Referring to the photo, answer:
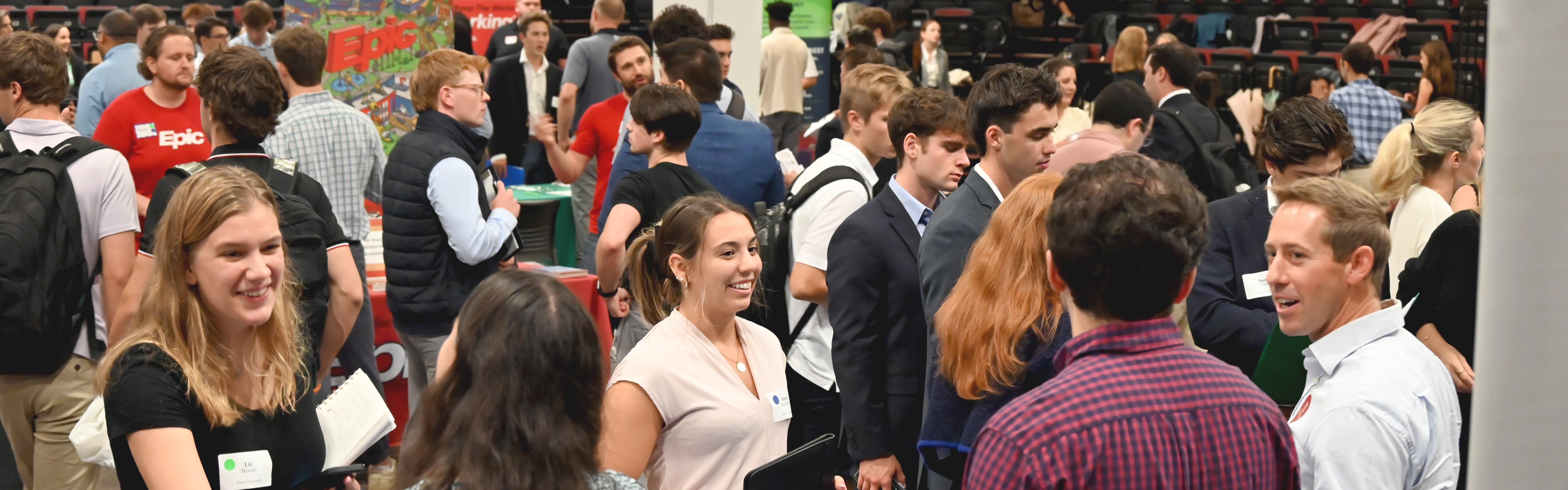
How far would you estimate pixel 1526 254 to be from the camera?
31.3 inches

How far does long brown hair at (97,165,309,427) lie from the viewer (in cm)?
189

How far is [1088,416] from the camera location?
4.36 feet

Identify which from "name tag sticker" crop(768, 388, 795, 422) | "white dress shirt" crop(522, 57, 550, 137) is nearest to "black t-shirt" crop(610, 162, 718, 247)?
"name tag sticker" crop(768, 388, 795, 422)

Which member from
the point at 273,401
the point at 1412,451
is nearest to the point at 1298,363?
the point at 1412,451

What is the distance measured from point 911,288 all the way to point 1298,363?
0.80m

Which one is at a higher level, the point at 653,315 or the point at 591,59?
the point at 591,59

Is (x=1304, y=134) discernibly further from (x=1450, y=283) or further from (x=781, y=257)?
(x=781, y=257)

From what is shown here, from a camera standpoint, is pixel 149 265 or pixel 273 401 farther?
pixel 149 265

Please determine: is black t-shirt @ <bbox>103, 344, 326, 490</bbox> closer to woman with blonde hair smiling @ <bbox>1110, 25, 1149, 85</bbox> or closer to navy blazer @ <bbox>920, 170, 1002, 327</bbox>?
navy blazer @ <bbox>920, 170, 1002, 327</bbox>

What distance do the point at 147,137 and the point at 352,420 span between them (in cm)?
261

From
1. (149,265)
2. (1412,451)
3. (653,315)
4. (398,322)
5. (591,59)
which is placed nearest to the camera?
(1412,451)

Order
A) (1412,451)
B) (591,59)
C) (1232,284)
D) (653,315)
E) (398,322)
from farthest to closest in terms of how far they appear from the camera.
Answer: (591,59) → (398,322) → (1232,284) → (653,315) → (1412,451)

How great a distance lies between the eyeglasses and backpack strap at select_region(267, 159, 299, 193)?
2.38 ft

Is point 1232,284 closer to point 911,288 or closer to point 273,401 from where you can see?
point 911,288
